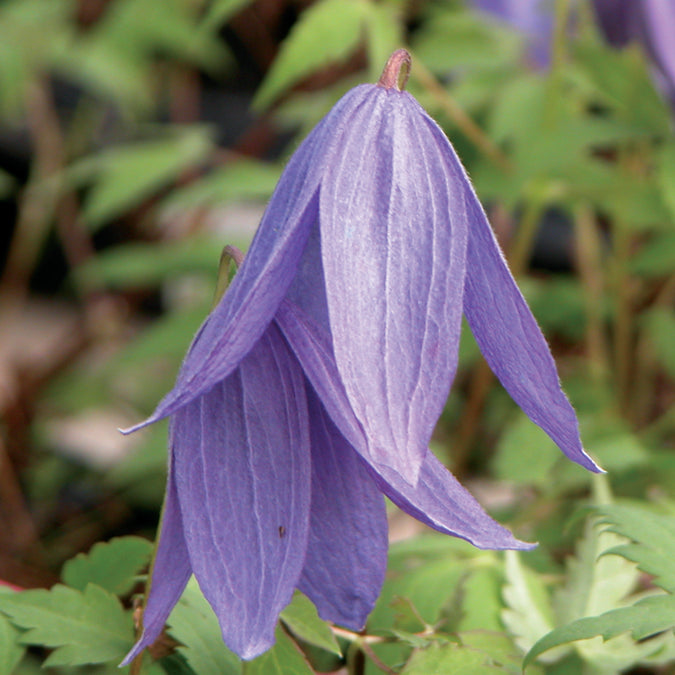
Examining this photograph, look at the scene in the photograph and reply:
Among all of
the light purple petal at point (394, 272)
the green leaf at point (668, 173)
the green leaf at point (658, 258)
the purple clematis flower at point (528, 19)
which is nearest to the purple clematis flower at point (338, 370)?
the light purple petal at point (394, 272)

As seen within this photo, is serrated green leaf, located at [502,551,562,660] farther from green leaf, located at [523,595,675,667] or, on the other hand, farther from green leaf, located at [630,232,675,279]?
→ green leaf, located at [630,232,675,279]

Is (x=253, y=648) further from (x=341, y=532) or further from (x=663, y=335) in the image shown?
(x=663, y=335)

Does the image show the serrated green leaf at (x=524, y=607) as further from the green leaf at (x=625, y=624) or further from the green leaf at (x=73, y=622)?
the green leaf at (x=73, y=622)

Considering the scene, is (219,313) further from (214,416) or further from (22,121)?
(22,121)

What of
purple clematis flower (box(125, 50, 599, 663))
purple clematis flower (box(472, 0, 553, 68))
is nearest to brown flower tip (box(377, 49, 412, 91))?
purple clematis flower (box(125, 50, 599, 663))

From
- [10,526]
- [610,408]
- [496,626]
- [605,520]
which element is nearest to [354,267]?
[605,520]

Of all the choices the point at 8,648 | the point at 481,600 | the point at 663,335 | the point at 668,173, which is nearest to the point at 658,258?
the point at 663,335
